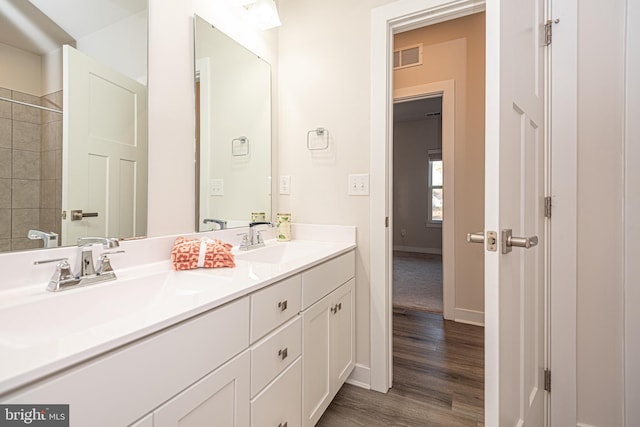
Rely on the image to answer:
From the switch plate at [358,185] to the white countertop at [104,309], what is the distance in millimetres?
591

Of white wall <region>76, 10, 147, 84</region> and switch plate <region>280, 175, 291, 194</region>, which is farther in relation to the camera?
switch plate <region>280, 175, 291, 194</region>

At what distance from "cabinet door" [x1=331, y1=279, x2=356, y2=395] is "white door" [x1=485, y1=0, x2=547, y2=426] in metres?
0.76

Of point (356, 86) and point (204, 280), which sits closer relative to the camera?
point (204, 280)

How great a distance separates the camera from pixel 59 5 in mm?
975

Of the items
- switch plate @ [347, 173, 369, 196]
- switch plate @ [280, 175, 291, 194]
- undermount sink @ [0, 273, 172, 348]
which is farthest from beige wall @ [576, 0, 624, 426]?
undermount sink @ [0, 273, 172, 348]

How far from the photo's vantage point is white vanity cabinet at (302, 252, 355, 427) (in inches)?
49.4

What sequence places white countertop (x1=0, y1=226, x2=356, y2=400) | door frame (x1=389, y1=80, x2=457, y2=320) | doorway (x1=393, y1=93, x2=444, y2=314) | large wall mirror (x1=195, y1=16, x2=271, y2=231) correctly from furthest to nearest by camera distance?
doorway (x1=393, y1=93, x2=444, y2=314), door frame (x1=389, y1=80, x2=457, y2=320), large wall mirror (x1=195, y1=16, x2=271, y2=231), white countertop (x1=0, y1=226, x2=356, y2=400)

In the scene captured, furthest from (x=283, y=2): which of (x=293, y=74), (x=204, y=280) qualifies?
(x=204, y=280)

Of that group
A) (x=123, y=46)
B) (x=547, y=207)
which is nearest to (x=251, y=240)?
(x=123, y=46)

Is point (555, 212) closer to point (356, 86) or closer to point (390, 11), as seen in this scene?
point (356, 86)

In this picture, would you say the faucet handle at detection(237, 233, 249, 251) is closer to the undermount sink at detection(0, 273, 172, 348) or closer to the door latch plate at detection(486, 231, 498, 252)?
the undermount sink at detection(0, 273, 172, 348)

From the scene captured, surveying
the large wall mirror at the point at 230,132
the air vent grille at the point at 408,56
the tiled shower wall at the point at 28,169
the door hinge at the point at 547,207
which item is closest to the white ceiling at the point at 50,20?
the tiled shower wall at the point at 28,169

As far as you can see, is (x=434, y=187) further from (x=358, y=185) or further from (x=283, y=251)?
(x=283, y=251)

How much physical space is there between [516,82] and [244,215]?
54.8 inches
